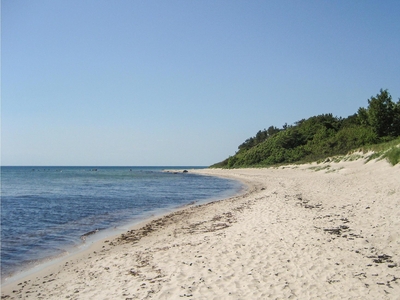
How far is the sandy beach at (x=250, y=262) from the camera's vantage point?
6.11 meters

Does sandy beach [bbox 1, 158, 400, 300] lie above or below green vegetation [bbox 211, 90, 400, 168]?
below

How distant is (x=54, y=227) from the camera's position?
15664mm

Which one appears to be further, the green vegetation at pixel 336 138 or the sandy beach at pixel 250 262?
the green vegetation at pixel 336 138

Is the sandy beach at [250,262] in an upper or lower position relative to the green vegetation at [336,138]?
lower

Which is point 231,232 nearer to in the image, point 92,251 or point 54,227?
point 92,251

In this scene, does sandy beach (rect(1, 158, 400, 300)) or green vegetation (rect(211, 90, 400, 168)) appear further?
green vegetation (rect(211, 90, 400, 168))

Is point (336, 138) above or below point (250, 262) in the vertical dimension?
above

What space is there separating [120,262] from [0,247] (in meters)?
6.24

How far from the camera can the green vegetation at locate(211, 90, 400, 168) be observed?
4894 centimetres

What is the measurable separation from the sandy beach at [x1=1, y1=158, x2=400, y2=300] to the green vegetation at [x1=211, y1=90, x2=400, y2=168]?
45.0 ft

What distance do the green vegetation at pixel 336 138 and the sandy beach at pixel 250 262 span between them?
13.7 meters

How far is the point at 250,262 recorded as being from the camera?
760 centimetres

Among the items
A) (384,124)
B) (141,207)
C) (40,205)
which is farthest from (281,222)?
(384,124)

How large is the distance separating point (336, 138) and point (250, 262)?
5952 cm
